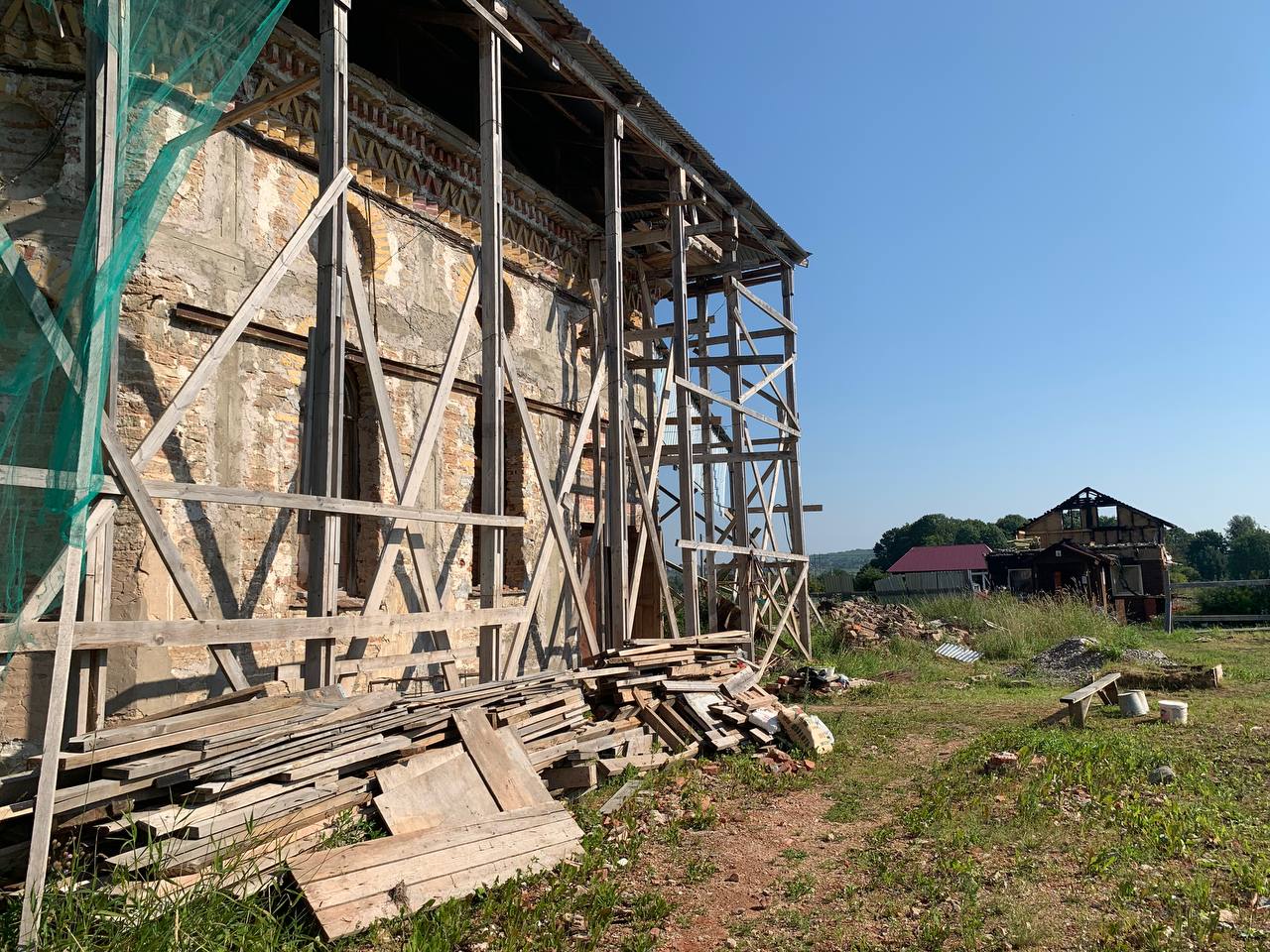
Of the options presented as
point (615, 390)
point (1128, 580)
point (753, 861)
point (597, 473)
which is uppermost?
point (615, 390)

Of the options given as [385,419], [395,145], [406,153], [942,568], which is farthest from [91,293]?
[942,568]

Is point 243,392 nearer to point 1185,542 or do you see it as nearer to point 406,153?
point 406,153

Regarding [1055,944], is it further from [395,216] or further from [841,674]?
[841,674]

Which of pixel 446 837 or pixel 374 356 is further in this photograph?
pixel 374 356

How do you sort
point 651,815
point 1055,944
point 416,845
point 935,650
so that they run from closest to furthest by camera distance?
point 1055,944 < point 416,845 < point 651,815 < point 935,650

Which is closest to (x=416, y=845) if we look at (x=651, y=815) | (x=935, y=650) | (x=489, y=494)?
(x=651, y=815)

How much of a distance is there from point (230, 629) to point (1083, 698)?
9.96 m

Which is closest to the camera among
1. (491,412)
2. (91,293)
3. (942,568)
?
(91,293)

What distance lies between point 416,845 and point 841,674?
11048 mm

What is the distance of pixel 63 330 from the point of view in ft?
15.7

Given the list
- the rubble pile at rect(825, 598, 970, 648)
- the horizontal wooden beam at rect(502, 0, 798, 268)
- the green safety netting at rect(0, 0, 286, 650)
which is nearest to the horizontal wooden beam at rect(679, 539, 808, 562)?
the rubble pile at rect(825, 598, 970, 648)

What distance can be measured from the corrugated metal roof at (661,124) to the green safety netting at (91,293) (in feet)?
15.4

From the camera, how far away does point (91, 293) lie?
15.6ft

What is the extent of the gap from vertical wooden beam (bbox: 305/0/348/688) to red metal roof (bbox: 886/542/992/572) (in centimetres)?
5289
